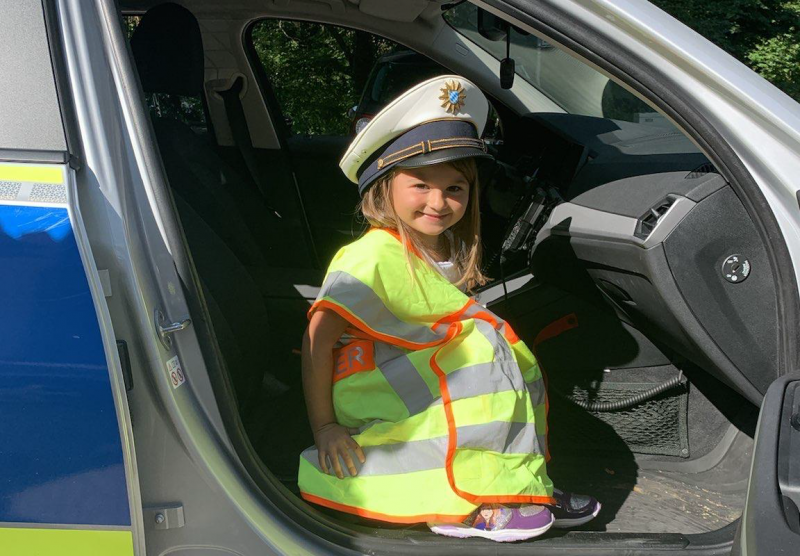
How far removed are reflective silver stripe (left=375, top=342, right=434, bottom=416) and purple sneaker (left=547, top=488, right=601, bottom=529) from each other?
0.40 meters

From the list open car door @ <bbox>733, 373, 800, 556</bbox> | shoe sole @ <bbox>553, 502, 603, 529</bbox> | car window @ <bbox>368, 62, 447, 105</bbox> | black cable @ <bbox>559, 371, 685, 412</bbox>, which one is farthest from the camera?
car window @ <bbox>368, 62, 447, 105</bbox>

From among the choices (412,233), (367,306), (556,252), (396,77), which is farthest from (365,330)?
(396,77)

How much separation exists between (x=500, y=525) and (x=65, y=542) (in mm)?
763

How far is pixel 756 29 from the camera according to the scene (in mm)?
Result: 8109

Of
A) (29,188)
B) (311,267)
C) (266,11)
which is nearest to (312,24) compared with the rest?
(266,11)

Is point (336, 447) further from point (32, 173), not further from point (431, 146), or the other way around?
point (32, 173)

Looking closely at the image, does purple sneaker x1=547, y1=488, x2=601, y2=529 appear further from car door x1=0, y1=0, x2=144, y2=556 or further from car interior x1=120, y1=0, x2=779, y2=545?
car door x1=0, y1=0, x2=144, y2=556

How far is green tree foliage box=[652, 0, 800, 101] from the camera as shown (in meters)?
7.48

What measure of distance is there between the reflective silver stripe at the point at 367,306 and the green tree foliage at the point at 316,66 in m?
1.61

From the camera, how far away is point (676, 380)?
212 centimetres

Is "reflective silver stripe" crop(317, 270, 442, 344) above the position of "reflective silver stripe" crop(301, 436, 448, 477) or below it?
above

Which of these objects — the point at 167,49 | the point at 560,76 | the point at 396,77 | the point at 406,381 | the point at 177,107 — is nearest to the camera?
the point at 406,381

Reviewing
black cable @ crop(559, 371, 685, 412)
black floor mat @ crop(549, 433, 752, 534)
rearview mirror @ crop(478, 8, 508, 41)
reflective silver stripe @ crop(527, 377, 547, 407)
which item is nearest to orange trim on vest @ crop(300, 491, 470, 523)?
reflective silver stripe @ crop(527, 377, 547, 407)

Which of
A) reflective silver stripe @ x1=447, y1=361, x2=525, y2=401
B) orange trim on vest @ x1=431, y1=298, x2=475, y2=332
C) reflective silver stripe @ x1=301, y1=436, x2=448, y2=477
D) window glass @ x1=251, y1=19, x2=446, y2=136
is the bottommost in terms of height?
reflective silver stripe @ x1=301, y1=436, x2=448, y2=477
